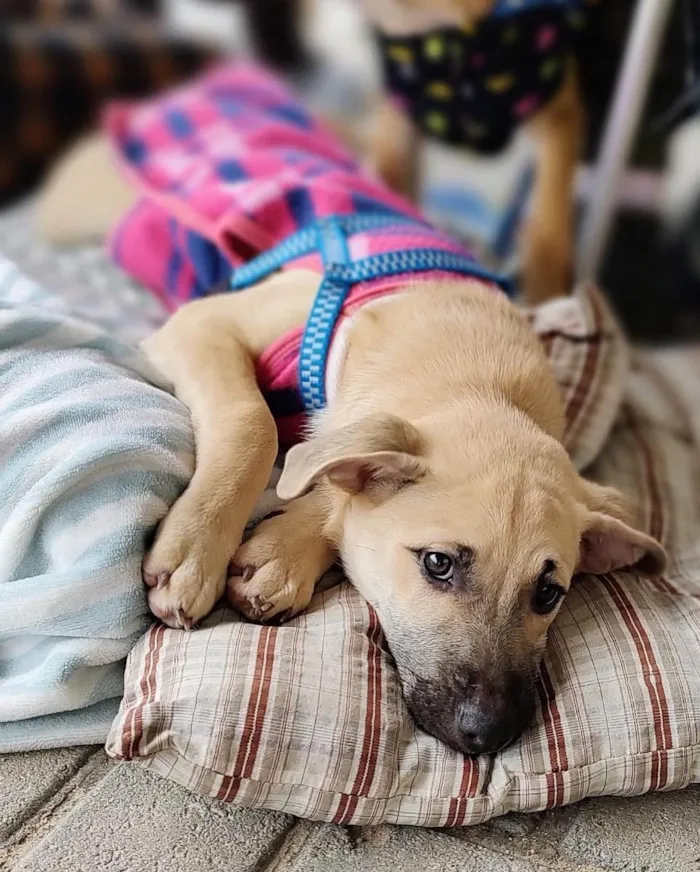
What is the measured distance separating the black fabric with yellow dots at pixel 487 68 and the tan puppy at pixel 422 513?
112 centimetres

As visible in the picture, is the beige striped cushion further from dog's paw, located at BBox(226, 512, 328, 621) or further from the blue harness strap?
the blue harness strap

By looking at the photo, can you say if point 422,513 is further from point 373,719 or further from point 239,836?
point 239,836

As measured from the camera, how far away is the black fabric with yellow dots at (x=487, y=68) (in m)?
2.29

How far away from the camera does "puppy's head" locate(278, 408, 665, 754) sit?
1.16 metres

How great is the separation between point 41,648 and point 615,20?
2387 mm

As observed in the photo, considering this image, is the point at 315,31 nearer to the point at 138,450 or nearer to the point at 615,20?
the point at 615,20

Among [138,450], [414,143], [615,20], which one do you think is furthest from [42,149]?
[138,450]

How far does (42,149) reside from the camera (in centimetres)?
298

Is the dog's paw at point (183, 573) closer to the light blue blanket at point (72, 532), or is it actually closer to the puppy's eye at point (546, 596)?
the light blue blanket at point (72, 532)

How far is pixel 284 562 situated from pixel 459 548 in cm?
25

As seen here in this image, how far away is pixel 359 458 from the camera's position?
1178 millimetres

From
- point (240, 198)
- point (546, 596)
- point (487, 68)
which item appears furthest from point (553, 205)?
point (546, 596)

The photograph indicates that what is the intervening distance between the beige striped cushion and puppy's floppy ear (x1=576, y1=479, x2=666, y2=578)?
5 centimetres

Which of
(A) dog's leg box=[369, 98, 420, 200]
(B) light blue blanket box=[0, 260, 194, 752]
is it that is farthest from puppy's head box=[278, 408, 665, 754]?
(A) dog's leg box=[369, 98, 420, 200]
